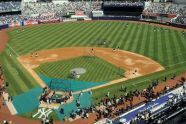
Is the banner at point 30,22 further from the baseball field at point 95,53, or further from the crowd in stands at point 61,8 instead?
the baseball field at point 95,53

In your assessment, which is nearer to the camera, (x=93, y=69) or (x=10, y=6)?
(x=93, y=69)

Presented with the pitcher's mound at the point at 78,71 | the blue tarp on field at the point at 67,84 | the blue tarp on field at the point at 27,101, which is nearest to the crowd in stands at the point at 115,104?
the blue tarp on field at the point at 67,84

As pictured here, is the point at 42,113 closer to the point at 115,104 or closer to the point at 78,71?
the point at 115,104

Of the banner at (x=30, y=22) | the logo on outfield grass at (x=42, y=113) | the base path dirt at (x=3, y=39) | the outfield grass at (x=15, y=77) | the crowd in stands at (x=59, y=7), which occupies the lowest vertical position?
the logo on outfield grass at (x=42, y=113)

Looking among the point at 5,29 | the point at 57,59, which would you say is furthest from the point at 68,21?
the point at 57,59

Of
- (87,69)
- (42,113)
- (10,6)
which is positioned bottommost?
(42,113)

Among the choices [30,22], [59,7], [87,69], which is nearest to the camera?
[87,69]

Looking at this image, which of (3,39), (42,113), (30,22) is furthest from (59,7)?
(42,113)

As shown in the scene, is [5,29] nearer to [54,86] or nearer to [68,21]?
[68,21]
